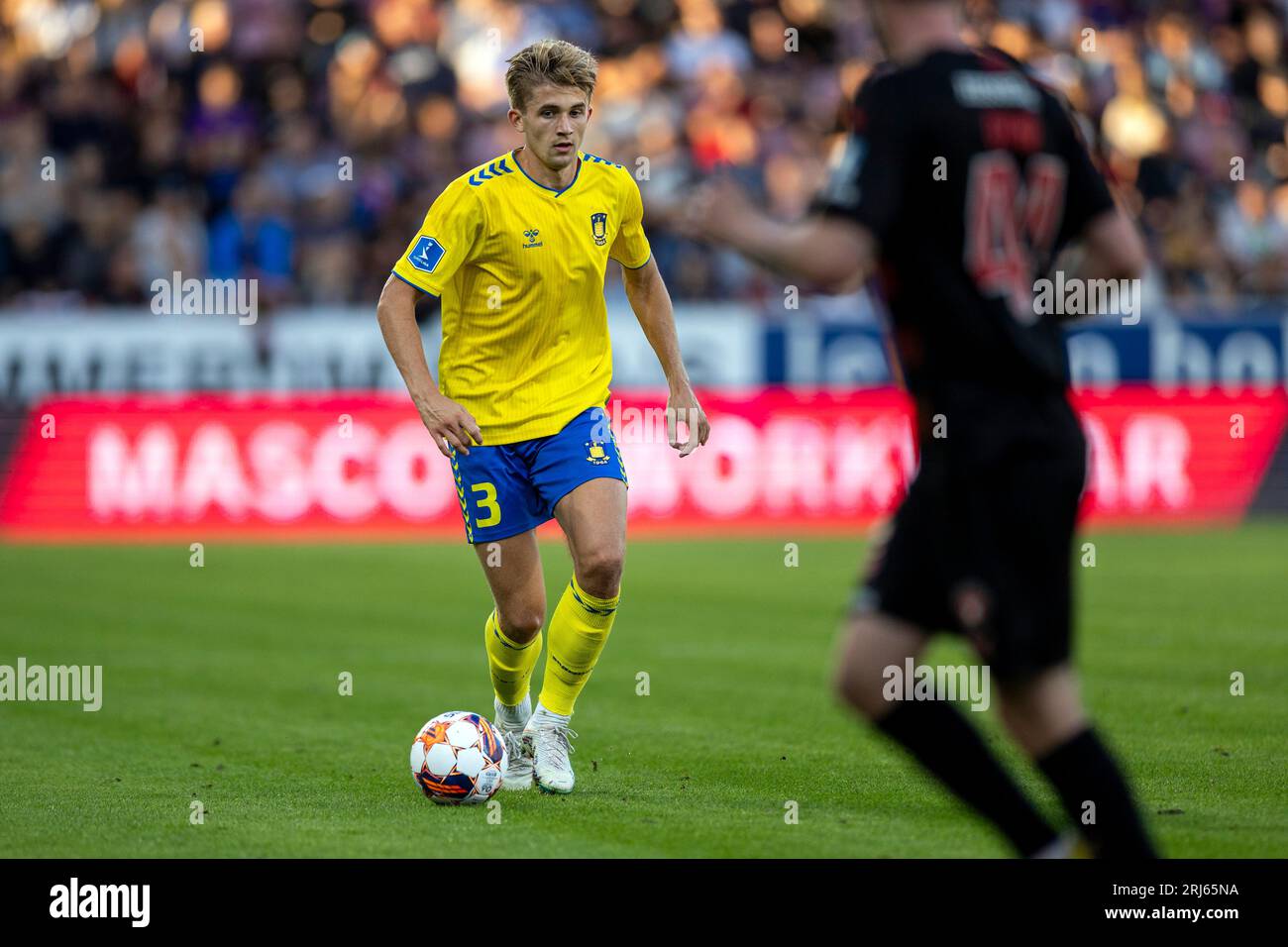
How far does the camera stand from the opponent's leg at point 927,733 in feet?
15.8

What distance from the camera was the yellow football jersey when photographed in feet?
24.4

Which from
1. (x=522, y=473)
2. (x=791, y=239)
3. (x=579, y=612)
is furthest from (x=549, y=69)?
(x=791, y=239)

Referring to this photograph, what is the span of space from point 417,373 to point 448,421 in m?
0.22

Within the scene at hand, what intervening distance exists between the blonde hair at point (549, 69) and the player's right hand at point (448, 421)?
116 centimetres

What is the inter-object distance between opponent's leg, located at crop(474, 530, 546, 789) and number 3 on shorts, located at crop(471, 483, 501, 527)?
90mm

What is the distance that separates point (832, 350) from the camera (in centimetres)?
2091

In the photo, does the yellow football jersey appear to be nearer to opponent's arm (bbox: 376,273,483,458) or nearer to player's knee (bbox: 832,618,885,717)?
opponent's arm (bbox: 376,273,483,458)

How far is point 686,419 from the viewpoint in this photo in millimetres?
7500

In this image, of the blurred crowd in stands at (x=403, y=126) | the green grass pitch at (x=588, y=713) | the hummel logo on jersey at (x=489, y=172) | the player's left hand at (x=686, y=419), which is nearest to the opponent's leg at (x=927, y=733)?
the green grass pitch at (x=588, y=713)

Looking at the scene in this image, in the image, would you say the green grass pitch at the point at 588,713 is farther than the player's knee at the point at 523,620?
No

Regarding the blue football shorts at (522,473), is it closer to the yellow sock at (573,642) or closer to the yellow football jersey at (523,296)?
the yellow football jersey at (523,296)

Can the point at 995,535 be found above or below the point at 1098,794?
above

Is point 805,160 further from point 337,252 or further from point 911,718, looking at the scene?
point 911,718

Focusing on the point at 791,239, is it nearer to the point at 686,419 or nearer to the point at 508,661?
the point at 686,419
